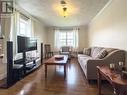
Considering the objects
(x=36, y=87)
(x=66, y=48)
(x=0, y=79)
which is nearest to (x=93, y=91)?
(x=36, y=87)

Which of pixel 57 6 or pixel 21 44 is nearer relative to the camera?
pixel 21 44

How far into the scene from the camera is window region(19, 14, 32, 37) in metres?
5.60

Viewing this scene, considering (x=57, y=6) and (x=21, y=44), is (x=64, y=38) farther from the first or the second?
(x=21, y=44)

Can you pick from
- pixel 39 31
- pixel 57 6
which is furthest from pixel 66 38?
pixel 57 6

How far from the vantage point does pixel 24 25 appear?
6.08 meters

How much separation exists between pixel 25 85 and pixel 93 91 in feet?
5.64

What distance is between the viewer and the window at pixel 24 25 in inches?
220

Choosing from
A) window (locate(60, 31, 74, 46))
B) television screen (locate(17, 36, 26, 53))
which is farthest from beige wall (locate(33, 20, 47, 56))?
television screen (locate(17, 36, 26, 53))

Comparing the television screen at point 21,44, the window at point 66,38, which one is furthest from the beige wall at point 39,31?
the television screen at point 21,44

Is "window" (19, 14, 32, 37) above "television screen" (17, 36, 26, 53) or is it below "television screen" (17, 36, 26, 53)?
above

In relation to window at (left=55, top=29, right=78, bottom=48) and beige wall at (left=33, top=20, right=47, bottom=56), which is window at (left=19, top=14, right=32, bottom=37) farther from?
window at (left=55, top=29, right=78, bottom=48)

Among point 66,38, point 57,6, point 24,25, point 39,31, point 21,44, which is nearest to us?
point 21,44

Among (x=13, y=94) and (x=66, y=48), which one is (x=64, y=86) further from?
(x=66, y=48)

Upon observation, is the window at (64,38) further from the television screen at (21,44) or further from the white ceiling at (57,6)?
the television screen at (21,44)
